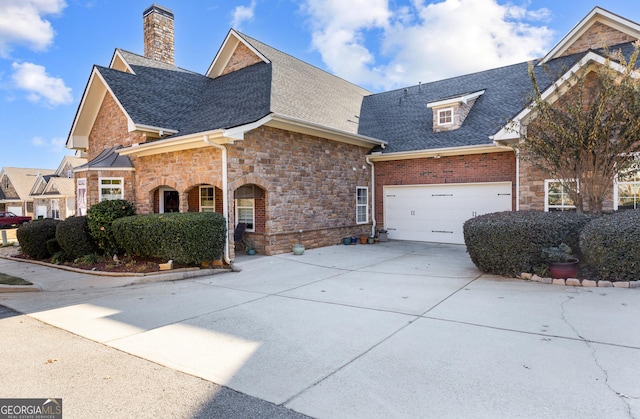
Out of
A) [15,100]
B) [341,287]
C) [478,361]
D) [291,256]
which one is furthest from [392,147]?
[15,100]

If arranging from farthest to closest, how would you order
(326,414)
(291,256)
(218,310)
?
(291,256) → (218,310) → (326,414)

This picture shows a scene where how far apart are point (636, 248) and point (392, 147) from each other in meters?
9.13

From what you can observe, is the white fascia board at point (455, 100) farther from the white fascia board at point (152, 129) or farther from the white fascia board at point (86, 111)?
the white fascia board at point (86, 111)

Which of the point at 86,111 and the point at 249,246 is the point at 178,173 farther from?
the point at 86,111

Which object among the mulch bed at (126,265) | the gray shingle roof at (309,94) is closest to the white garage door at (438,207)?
the gray shingle roof at (309,94)

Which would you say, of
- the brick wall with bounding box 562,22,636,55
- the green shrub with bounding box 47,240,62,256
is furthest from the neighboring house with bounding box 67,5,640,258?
the green shrub with bounding box 47,240,62,256

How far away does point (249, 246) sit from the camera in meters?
11.6

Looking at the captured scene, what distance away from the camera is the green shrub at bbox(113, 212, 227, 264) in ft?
29.9

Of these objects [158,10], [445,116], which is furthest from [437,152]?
[158,10]

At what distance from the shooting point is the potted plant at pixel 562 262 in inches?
288

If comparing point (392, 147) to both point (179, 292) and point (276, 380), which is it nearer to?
point (179, 292)

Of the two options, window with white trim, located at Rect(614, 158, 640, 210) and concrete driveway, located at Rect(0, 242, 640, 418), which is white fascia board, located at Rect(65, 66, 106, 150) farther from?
window with white trim, located at Rect(614, 158, 640, 210)

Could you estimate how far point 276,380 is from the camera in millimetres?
3625

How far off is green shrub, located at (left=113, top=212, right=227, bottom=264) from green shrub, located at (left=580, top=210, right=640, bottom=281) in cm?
830
